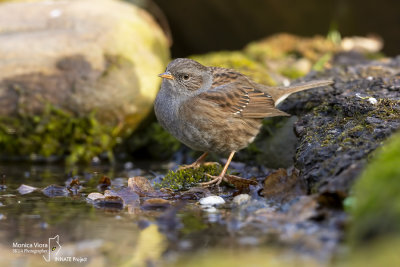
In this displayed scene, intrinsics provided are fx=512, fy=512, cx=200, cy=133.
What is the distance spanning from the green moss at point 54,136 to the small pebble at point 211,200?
139 inches

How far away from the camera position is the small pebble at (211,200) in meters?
4.64

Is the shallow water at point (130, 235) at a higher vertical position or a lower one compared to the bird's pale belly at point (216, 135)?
lower

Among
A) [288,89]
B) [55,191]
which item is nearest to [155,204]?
[55,191]

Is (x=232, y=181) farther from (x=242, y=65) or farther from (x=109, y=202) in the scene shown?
(x=242, y=65)

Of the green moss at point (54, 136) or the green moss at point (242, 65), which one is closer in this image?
the green moss at point (54, 136)

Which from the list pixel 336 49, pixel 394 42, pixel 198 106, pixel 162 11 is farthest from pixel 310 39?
pixel 198 106

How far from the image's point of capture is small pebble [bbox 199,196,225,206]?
4641 mm

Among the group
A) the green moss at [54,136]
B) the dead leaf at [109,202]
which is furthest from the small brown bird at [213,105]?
the green moss at [54,136]

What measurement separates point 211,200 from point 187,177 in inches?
37.4

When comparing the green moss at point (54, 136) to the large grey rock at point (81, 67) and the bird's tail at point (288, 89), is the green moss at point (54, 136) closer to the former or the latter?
the large grey rock at point (81, 67)

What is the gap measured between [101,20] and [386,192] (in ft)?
Result: 21.6

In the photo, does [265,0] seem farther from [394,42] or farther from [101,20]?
[101,20]

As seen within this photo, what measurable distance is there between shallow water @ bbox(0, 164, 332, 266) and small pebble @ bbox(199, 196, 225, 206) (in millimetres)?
87

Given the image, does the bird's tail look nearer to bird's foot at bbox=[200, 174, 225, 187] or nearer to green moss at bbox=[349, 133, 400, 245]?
bird's foot at bbox=[200, 174, 225, 187]
